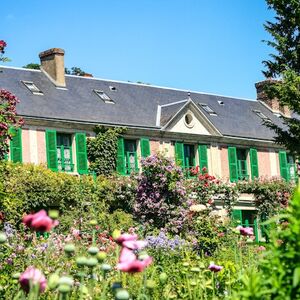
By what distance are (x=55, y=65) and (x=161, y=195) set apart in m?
9.47

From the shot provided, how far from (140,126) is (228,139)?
4.98 metres

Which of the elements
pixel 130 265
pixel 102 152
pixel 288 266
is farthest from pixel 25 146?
pixel 288 266

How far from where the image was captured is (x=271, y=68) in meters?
22.7

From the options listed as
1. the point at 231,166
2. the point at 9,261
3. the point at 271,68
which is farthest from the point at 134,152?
the point at 9,261

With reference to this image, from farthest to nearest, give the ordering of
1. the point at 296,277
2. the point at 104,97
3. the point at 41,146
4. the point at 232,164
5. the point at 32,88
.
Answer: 1. the point at 232,164
2. the point at 104,97
3. the point at 32,88
4. the point at 41,146
5. the point at 296,277

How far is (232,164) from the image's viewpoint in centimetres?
3138

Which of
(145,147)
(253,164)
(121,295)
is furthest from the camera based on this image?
(253,164)

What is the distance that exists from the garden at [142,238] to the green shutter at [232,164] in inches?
57.6

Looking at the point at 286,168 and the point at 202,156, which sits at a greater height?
the point at 202,156

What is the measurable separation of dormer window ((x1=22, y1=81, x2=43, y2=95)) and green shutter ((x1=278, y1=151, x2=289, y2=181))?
12.4 metres

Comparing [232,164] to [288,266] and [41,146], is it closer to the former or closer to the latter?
[41,146]

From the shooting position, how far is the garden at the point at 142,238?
328 centimetres

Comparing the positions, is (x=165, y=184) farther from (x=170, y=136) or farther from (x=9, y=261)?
(x=9, y=261)

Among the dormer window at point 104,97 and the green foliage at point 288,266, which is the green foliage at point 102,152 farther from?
the green foliage at point 288,266
